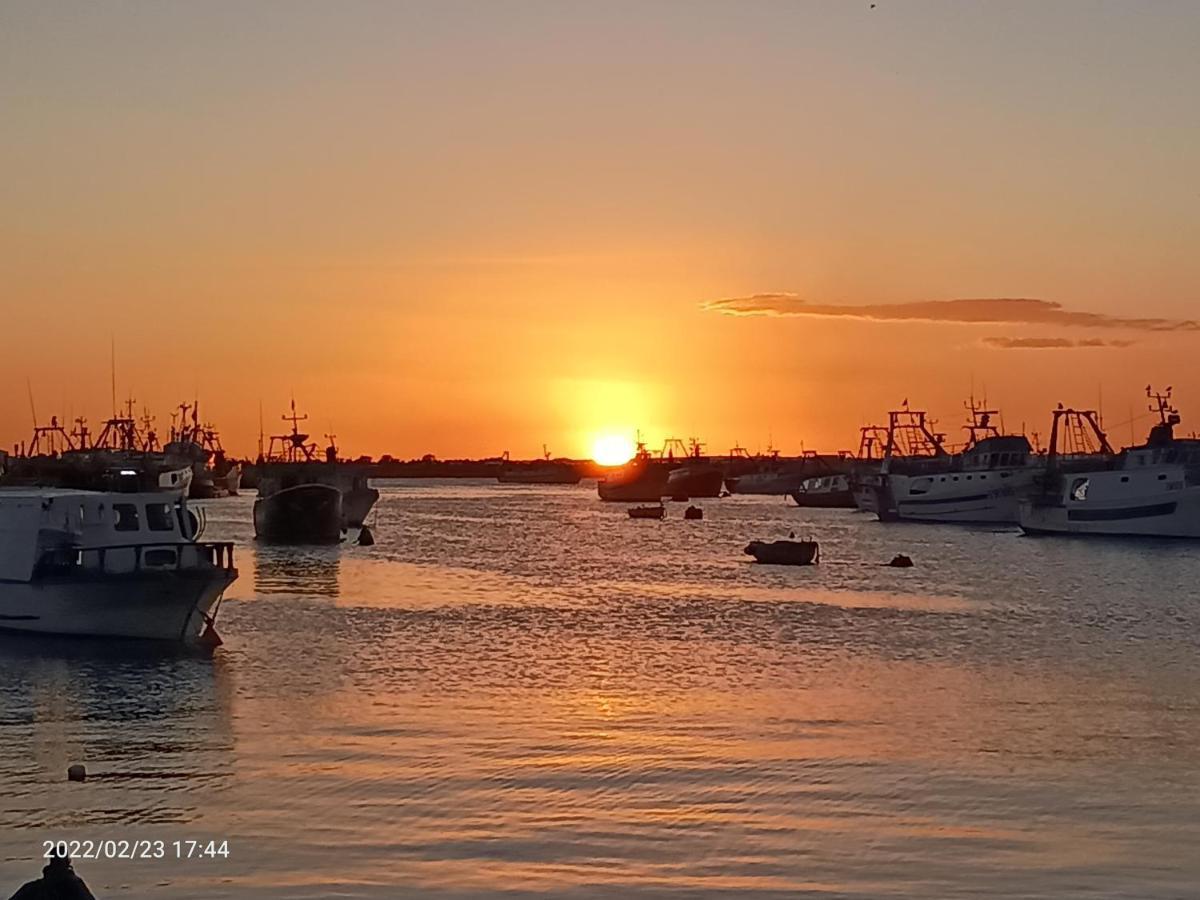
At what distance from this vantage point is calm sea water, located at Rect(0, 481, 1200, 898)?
18766 mm

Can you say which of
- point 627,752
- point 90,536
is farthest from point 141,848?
point 90,536

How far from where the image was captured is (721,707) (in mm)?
31422

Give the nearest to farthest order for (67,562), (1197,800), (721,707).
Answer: (1197,800) < (721,707) < (67,562)

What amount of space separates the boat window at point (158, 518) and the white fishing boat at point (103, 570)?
3cm

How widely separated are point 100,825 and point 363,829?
3.62m

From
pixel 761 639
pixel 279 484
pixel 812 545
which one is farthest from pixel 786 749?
pixel 279 484

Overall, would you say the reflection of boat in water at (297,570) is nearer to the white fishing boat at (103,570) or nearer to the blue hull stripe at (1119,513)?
the white fishing boat at (103,570)

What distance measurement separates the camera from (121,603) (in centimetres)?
3844

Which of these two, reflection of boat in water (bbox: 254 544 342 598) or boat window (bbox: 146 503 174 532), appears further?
reflection of boat in water (bbox: 254 544 342 598)

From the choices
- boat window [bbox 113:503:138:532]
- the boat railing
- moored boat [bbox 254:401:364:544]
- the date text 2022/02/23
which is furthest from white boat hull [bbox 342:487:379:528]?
the date text 2022/02/23

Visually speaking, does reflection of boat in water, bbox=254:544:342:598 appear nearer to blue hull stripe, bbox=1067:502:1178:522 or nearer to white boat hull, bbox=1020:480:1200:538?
blue hull stripe, bbox=1067:502:1178:522

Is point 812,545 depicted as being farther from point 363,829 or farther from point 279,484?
point 363,829

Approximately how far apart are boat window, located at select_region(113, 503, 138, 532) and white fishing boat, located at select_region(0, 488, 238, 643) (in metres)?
0.03

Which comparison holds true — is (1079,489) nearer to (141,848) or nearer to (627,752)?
(627,752)
